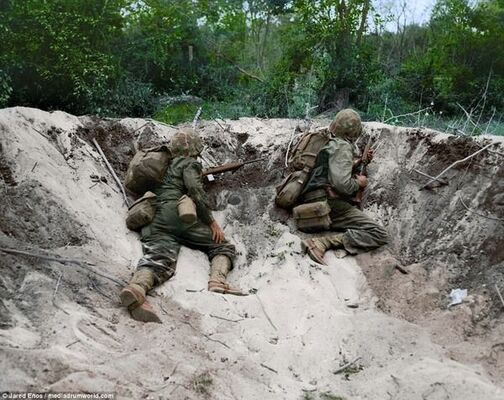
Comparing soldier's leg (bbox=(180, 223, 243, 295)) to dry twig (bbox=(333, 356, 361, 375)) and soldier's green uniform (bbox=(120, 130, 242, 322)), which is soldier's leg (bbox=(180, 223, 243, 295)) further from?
dry twig (bbox=(333, 356, 361, 375))

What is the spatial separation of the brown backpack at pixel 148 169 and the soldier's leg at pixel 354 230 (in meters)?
2.12

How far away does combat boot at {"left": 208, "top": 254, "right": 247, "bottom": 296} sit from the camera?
5734mm

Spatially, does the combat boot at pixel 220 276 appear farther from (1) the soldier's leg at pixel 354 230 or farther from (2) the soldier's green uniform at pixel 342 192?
(1) the soldier's leg at pixel 354 230

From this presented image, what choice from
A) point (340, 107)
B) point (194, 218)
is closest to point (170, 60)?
point (340, 107)

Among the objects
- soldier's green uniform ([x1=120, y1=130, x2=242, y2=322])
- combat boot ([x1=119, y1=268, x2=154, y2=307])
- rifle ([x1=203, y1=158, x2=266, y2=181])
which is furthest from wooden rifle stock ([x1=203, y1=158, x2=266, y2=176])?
combat boot ([x1=119, y1=268, x2=154, y2=307])

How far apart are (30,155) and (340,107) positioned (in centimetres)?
620

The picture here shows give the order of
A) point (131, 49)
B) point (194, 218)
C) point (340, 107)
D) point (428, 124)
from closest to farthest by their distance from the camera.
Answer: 1. point (194, 218)
2. point (428, 124)
3. point (340, 107)
4. point (131, 49)

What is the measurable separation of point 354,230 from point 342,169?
29.6 inches

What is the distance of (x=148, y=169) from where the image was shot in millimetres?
6457

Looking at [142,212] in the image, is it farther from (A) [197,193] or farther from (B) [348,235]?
(B) [348,235]

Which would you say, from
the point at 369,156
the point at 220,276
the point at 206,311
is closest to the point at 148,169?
the point at 220,276

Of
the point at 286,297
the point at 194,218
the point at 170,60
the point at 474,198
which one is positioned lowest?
the point at 286,297

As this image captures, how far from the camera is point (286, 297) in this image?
5.65 m

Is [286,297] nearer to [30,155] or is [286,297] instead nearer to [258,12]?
[30,155]
